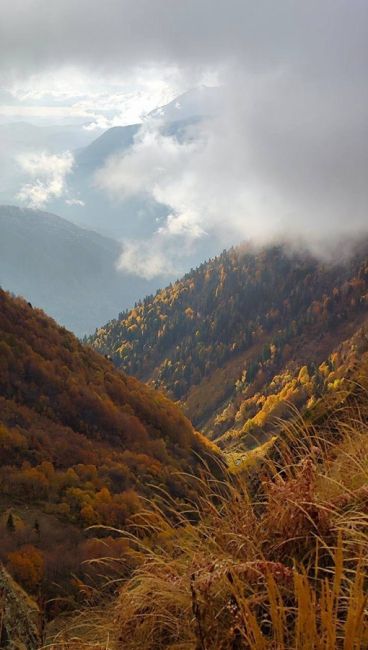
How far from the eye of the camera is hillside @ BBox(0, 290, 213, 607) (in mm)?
34500

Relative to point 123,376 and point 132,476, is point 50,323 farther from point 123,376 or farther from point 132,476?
point 132,476

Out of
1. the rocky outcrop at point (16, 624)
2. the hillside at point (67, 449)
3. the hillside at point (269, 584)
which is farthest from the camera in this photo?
the hillside at point (67, 449)

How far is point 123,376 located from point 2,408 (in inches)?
1706

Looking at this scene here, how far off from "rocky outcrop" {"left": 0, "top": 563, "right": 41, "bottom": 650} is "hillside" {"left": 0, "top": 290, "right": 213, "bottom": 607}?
52.6ft

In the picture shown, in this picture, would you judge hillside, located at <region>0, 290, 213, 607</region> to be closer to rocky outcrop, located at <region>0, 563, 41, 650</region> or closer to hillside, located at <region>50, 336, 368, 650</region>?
rocky outcrop, located at <region>0, 563, 41, 650</region>

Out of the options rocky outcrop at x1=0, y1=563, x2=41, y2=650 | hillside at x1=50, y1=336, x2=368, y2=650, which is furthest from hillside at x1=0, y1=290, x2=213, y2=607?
hillside at x1=50, y1=336, x2=368, y2=650

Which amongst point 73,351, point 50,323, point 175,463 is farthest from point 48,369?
point 175,463

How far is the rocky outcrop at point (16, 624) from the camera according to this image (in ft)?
18.9

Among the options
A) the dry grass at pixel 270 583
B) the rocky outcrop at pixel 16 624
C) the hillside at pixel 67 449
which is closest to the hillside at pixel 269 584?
the dry grass at pixel 270 583

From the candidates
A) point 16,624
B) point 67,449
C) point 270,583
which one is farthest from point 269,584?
point 67,449

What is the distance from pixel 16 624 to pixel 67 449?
74096 mm

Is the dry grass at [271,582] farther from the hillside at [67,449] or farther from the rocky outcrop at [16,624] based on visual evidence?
the hillside at [67,449]

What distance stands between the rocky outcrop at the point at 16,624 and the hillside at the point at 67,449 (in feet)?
52.6

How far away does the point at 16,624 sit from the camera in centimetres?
621
